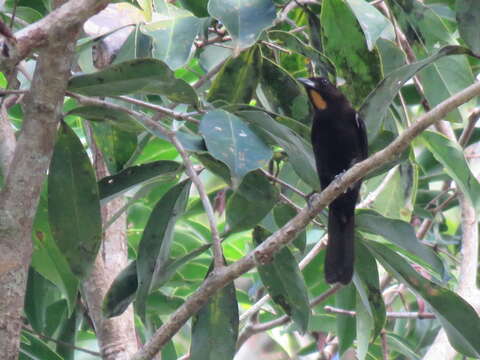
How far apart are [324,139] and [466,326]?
1460 mm

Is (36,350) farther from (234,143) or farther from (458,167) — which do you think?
(458,167)

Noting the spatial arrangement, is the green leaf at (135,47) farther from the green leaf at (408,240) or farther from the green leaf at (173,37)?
the green leaf at (408,240)

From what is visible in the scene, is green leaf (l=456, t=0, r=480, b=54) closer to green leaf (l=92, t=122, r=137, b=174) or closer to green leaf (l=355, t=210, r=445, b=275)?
green leaf (l=355, t=210, r=445, b=275)

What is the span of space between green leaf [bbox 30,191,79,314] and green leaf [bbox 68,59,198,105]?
2.15 ft

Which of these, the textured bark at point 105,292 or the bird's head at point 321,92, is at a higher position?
the bird's head at point 321,92

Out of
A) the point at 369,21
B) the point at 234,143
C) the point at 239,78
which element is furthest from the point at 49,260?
the point at 369,21

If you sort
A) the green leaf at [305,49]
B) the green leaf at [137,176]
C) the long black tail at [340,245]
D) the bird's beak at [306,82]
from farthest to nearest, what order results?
1. the bird's beak at [306,82]
2. the long black tail at [340,245]
3. the green leaf at [305,49]
4. the green leaf at [137,176]

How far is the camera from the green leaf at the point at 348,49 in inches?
105

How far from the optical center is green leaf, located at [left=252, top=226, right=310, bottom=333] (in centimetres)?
259

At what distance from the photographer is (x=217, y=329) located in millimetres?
2477

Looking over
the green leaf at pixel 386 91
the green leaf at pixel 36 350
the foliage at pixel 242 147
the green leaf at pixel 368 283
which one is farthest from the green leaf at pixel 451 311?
the green leaf at pixel 36 350

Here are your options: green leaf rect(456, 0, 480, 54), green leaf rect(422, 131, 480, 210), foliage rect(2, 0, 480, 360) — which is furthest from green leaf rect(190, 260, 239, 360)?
green leaf rect(456, 0, 480, 54)

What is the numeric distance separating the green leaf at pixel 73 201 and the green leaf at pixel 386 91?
79 cm

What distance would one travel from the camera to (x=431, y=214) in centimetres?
375
